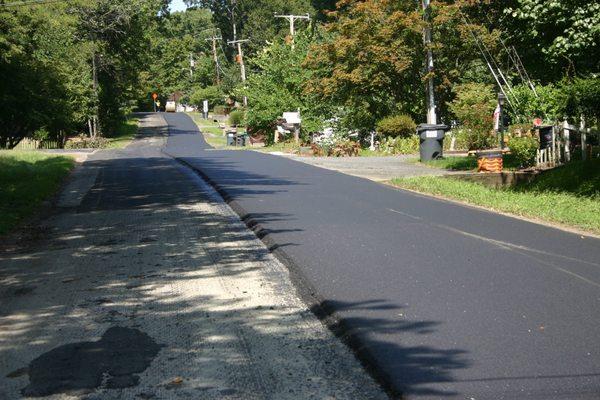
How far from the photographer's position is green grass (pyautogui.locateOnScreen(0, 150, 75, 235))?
1440 cm

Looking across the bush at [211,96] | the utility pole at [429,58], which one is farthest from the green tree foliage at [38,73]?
the bush at [211,96]

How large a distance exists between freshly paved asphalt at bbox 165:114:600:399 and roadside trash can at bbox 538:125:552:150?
6211mm

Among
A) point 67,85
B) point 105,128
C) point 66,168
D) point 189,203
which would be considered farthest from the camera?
point 105,128

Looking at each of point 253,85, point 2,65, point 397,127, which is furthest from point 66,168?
point 253,85

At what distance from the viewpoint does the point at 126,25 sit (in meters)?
57.8

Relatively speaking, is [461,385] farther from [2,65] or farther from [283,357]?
[2,65]

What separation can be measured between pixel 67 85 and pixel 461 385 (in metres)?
50.6

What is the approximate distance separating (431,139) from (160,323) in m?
22.7

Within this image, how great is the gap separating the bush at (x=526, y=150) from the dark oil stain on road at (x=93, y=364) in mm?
17512

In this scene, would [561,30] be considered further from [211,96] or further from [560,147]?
[211,96]

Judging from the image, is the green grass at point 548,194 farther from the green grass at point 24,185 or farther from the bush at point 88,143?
the bush at point 88,143

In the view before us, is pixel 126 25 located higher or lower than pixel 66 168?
higher

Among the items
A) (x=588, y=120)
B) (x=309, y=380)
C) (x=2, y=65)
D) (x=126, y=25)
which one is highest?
(x=126, y=25)

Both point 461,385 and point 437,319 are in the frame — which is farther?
point 437,319
